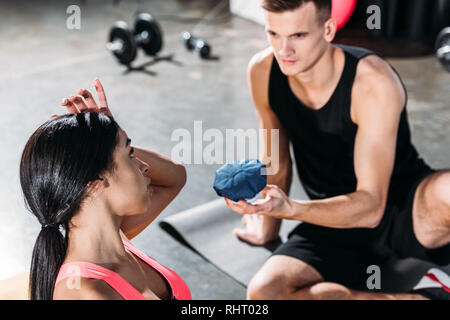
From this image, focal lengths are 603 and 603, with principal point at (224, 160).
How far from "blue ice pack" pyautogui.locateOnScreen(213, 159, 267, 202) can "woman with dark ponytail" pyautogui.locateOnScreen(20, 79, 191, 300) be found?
32 cm

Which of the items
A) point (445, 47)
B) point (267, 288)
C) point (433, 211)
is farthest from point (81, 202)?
point (445, 47)

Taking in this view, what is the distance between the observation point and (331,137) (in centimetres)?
211

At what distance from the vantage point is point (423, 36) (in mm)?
4961

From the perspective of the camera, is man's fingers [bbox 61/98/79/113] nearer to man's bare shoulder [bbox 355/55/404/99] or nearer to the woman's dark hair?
the woman's dark hair

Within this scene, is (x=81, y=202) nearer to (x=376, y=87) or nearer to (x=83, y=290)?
(x=83, y=290)

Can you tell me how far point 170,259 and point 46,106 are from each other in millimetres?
1929

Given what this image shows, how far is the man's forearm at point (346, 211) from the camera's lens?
1.85 metres

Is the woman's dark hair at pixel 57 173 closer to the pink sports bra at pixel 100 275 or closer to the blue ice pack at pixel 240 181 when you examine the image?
the pink sports bra at pixel 100 275

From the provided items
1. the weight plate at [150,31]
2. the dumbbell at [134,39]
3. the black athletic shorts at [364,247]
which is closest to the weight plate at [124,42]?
the dumbbell at [134,39]

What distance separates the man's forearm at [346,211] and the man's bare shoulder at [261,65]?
1.86ft

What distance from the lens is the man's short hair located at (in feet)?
6.22

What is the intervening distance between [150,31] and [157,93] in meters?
0.71

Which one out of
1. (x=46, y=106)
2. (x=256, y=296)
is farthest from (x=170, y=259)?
(x=46, y=106)
